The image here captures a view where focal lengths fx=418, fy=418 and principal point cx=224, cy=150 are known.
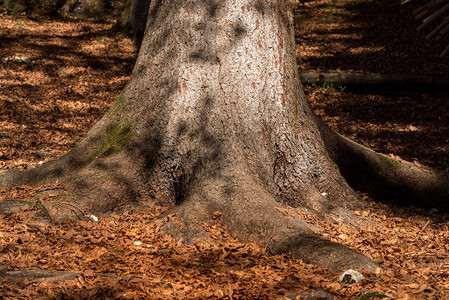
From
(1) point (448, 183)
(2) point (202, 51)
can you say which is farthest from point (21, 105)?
(1) point (448, 183)

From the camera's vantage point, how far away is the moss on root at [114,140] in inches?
153

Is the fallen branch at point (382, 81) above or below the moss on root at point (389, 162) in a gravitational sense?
above

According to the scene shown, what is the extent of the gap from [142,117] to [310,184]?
66.4 inches

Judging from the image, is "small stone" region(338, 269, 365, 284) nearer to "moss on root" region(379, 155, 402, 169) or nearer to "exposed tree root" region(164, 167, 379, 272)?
"exposed tree root" region(164, 167, 379, 272)

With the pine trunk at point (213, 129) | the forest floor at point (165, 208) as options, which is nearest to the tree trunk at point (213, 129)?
the pine trunk at point (213, 129)

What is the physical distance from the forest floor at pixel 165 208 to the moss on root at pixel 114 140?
2.11ft

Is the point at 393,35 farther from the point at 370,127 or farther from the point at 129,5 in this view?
the point at 129,5

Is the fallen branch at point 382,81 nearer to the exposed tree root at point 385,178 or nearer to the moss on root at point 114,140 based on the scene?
the exposed tree root at point 385,178

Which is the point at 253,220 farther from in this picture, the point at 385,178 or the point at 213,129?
the point at 385,178

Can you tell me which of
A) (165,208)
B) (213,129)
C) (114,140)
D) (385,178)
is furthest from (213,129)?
(385,178)

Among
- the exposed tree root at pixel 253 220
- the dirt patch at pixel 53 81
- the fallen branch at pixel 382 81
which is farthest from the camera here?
the fallen branch at pixel 382 81

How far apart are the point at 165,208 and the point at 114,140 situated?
0.84 metres

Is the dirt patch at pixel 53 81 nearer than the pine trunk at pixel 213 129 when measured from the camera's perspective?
No

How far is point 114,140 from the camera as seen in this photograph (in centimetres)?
395
